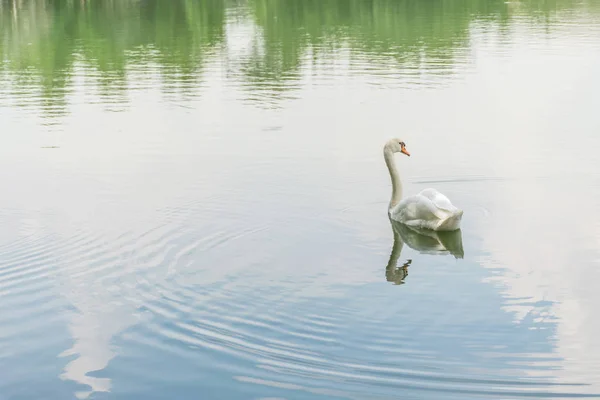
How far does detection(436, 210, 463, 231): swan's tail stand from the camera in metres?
17.0

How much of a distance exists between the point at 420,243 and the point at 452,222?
1.89ft

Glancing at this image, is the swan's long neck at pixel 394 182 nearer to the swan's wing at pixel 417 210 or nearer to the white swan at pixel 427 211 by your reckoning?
the white swan at pixel 427 211

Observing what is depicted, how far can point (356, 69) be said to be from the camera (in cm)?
3991

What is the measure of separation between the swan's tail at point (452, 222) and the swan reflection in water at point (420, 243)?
0.08 metres

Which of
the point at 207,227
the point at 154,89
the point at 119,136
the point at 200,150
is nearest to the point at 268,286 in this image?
the point at 207,227

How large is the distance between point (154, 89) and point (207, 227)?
1906 centimetres

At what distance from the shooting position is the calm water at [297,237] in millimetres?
11953

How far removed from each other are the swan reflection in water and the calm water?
0.05m

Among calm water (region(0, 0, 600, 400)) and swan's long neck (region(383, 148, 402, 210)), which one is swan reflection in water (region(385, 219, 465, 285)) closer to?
calm water (region(0, 0, 600, 400))

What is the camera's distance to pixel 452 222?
17.1 m

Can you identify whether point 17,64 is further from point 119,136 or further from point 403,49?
point 119,136

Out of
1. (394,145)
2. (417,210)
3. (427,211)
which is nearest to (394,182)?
(394,145)

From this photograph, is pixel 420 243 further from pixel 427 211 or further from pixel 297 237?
pixel 297 237

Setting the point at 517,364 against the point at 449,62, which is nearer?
the point at 517,364
